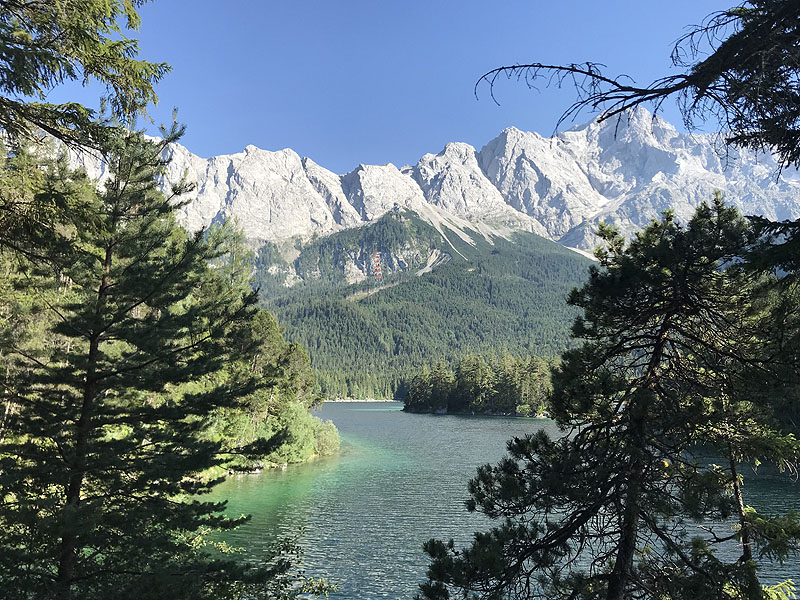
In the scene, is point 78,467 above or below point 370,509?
above

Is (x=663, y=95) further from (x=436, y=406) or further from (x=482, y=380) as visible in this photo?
(x=436, y=406)

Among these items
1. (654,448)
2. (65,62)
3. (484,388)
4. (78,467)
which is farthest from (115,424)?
(484,388)

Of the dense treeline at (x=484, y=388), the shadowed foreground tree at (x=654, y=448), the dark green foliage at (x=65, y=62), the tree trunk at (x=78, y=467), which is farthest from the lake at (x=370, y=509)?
the dense treeline at (x=484, y=388)

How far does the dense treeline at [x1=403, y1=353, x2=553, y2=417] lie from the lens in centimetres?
10556

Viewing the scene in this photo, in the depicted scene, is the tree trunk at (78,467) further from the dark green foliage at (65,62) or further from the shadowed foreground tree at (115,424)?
the dark green foliage at (65,62)

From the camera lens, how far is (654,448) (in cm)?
850

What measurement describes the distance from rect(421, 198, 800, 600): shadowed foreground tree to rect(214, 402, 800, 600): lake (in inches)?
509

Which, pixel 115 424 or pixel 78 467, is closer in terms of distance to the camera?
pixel 78 467

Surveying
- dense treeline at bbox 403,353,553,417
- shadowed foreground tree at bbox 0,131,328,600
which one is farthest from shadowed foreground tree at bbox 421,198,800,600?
dense treeline at bbox 403,353,553,417

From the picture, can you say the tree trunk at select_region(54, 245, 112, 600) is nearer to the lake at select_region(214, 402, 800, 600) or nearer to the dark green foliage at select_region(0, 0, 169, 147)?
the dark green foliage at select_region(0, 0, 169, 147)

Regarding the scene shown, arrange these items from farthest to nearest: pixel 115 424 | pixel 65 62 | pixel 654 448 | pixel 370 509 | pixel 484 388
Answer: pixel 484 388 < pixel 370 509 < pixel 115 424 < pixel 654 448 < pixel 65 62

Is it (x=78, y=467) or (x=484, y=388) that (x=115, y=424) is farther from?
(x=484, y=388)

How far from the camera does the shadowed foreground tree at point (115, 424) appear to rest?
8250mm

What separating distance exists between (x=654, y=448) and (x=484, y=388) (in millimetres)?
106474
